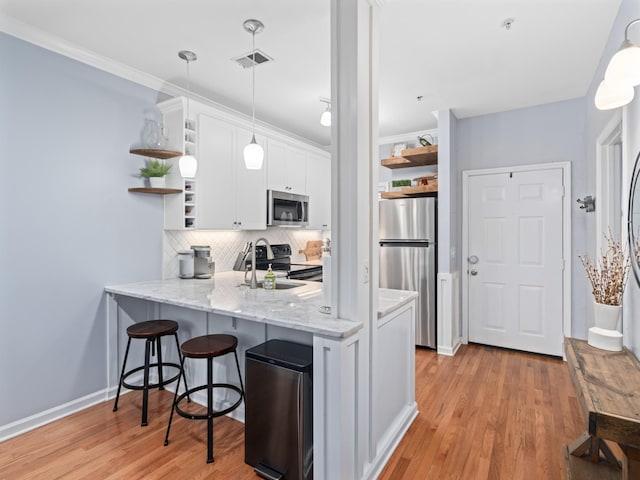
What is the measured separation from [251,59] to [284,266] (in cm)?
238

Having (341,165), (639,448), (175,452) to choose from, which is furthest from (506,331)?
(175,452)

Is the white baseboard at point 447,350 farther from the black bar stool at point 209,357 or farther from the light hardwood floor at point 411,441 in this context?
the black bar stool at point 209,357

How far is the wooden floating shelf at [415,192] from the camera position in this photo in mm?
4025

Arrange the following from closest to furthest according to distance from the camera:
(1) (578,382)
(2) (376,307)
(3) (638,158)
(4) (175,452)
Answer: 1. (1) (578,382)
2. (3) (638,158)
3. (2) (376,307)
4. (4) (175,452)

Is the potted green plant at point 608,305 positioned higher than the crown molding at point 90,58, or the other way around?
the crown molding at point 90,58

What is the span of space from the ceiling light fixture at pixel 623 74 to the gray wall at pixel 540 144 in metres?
2.23

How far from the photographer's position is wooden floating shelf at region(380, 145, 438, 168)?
405 centimetres

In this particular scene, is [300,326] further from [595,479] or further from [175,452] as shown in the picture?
[595,479]

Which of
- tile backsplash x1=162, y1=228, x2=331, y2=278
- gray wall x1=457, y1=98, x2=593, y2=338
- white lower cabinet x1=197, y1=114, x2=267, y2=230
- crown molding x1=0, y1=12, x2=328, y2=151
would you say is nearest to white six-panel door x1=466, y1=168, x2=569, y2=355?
gray wall x1=457, y1=98, x2=593, y2=338

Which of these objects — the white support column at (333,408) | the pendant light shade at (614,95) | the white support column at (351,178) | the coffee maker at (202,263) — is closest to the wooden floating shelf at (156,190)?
the coffee maker at (202,263)

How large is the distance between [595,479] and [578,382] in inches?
26.0

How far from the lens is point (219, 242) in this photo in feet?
12.2

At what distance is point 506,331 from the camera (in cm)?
388

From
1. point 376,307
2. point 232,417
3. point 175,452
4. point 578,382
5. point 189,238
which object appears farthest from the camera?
point 189,238
